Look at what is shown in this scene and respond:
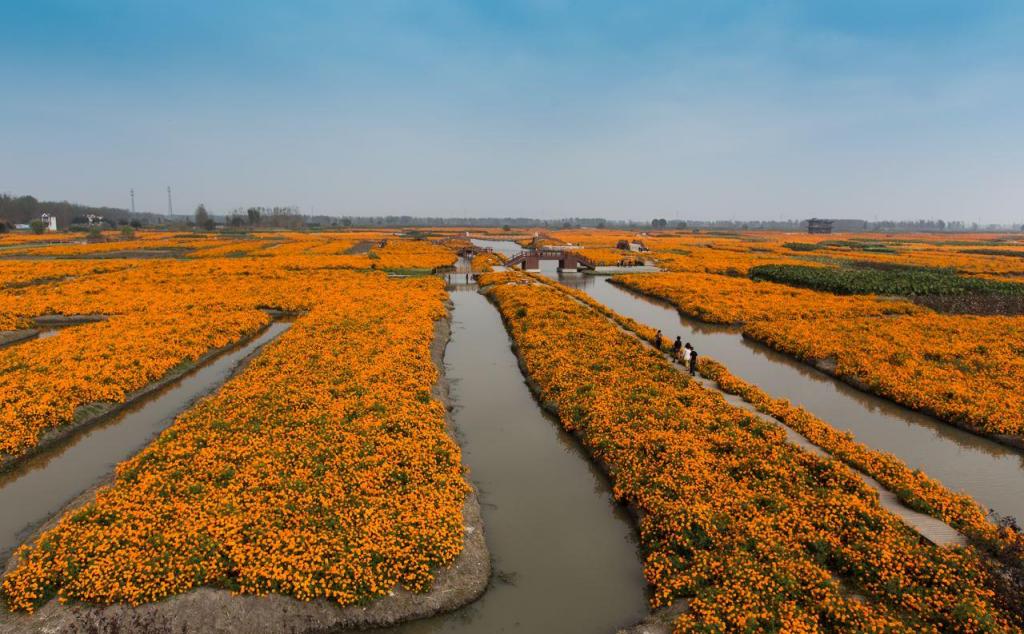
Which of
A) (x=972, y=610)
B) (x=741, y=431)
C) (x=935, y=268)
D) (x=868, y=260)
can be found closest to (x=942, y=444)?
(x=741, y=431)

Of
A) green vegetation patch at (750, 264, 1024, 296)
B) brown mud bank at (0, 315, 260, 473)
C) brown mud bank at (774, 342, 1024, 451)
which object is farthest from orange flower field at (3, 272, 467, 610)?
green vegetation patch at (750, 264, 1024, 296)

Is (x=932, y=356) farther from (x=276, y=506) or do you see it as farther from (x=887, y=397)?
(x=276, y=506)

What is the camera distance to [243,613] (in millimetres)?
9742

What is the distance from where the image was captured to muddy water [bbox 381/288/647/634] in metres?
10.6

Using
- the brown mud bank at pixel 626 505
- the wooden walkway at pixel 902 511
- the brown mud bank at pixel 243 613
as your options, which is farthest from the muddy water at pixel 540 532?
the wooden walkway at pixel 902 511

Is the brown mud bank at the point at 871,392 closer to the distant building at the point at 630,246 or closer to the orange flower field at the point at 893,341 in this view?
the orange flower field at the point at 893,341

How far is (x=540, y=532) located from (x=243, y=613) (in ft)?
23.9

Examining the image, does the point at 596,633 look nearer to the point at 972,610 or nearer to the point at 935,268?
the point at 972,610

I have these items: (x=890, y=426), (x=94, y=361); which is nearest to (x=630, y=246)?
(x=890, y=426)

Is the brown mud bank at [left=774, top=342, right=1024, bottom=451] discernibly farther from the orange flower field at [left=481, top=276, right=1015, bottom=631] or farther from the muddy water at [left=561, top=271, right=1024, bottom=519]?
the orange flower field at [left=481, top=276, right=1015, bottom=631]

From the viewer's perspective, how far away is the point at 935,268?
A: 70938 millimetres

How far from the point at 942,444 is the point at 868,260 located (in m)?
79.5

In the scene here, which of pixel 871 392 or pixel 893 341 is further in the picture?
pixel 893 341

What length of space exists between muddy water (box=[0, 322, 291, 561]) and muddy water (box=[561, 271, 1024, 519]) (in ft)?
90.2
